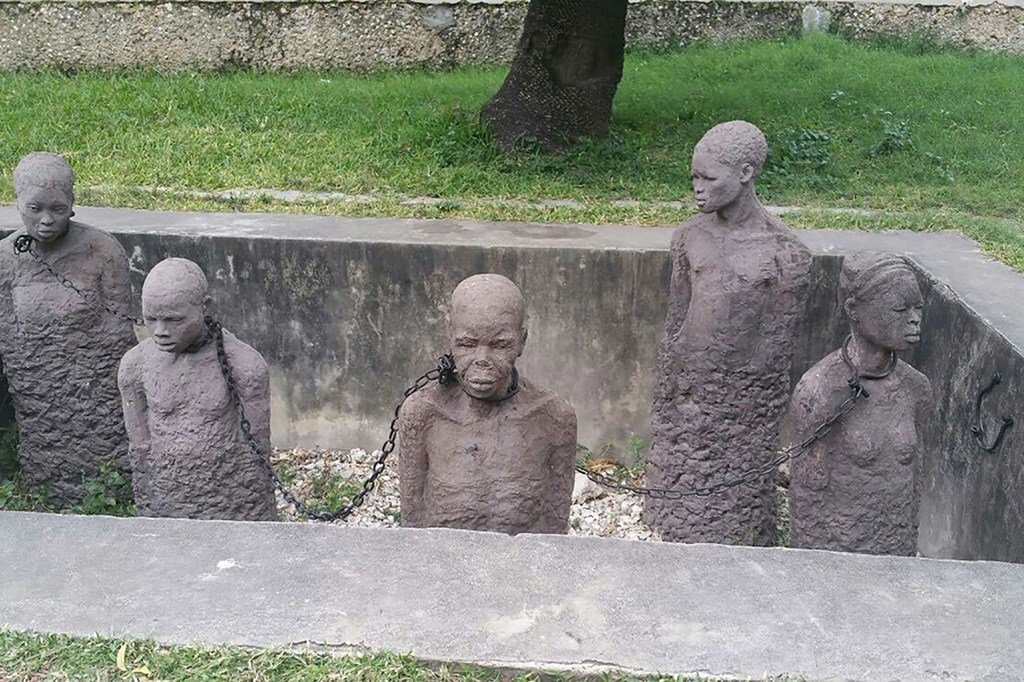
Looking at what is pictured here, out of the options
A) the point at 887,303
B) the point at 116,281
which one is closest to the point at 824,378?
the point at 887,303

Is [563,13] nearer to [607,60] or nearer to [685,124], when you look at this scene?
[607,60]

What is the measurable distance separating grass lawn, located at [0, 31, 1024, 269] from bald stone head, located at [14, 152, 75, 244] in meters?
2.32

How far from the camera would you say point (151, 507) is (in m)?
4.89

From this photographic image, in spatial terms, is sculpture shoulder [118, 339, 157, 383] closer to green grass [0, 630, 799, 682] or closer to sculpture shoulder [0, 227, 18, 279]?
sculpture shoulder [0, 227, 18, 279]

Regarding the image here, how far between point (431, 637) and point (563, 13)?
7.08m

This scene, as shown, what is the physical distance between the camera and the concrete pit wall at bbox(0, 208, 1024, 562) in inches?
255

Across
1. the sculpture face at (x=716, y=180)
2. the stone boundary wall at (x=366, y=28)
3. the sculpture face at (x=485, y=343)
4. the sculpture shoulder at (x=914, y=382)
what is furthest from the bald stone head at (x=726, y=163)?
the stone boundary wall at (x=366, y=28)

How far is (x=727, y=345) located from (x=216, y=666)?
3054 millimetres

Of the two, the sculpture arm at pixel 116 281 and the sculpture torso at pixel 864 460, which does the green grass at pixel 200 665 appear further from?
the sculpture arm at pixel 116 281

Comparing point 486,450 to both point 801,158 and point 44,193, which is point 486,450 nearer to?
point 44,193

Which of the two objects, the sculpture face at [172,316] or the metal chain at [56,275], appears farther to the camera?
the metal chain at [56,275]

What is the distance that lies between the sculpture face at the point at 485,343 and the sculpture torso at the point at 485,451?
0.91 ft

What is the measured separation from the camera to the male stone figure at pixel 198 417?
184 inches

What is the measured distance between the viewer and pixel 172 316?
449 cm
